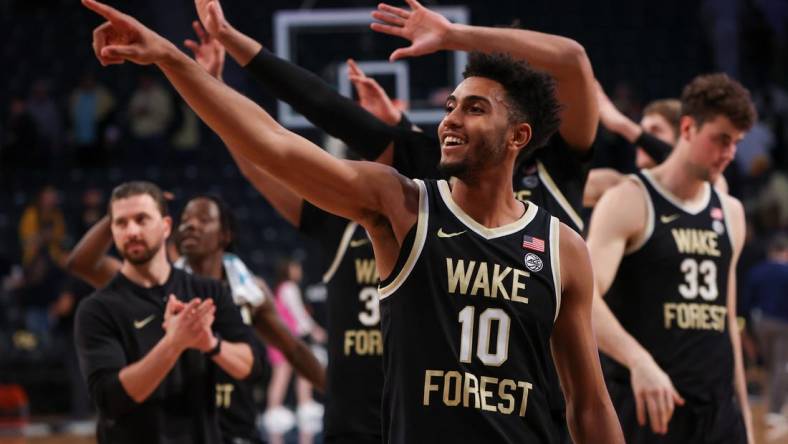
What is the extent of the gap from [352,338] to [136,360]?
0.93m

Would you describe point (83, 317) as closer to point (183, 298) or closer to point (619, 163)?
point (183, 298)

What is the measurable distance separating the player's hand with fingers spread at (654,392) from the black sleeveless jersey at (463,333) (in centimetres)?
115

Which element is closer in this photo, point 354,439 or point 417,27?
point 417,27

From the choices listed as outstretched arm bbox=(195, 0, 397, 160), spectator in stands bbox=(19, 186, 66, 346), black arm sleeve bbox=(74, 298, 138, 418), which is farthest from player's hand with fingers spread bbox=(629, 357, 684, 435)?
spectator in stands bbox=(19, 186, 66, 346)

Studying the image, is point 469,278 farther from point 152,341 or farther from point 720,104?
point 720,104

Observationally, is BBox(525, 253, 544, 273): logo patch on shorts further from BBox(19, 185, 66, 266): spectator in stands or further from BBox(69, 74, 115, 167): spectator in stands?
BBox(69, 74, 115, 167): spectator in stands

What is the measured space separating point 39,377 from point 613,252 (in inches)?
411

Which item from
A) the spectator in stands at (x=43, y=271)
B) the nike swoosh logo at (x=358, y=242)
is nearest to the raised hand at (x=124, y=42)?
the nike swoosh logo at (x=358, y=242)

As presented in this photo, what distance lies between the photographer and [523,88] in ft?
12.1

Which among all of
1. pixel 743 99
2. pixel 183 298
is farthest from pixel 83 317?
pixel 743 99

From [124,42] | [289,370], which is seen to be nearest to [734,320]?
[124,42]

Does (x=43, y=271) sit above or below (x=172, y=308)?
above

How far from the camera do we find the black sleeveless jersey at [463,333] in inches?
134

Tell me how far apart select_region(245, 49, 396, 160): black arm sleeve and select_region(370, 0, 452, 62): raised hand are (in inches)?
13.5
